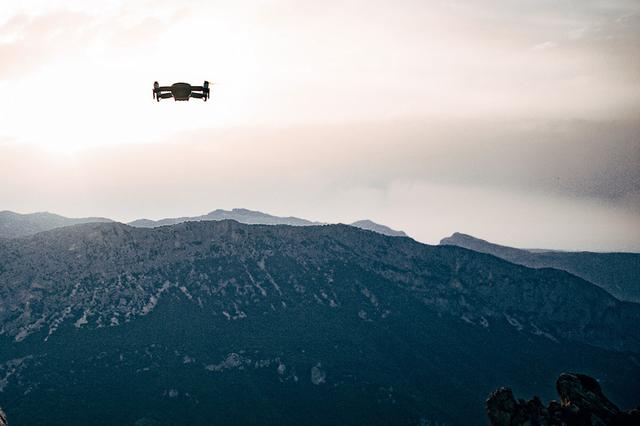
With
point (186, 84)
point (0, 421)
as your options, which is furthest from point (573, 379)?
point (0, 421)

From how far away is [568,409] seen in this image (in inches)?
6452

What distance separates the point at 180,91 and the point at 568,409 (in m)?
119

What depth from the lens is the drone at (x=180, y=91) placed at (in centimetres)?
14538

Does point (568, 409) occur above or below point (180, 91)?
below

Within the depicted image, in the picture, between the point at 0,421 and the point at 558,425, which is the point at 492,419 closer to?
the point at 558,425

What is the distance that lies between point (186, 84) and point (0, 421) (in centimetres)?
7595

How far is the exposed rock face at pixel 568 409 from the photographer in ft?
513

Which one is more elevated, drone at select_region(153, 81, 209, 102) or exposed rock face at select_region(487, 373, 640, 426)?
drone at select_region(153, 81, 209, 102)

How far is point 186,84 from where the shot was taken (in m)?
145

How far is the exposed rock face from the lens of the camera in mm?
156500

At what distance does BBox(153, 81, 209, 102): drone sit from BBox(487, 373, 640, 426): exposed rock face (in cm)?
10442

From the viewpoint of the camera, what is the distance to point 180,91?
14600 cm

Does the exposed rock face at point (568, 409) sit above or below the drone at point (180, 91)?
below

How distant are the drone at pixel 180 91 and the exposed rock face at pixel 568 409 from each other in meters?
104
